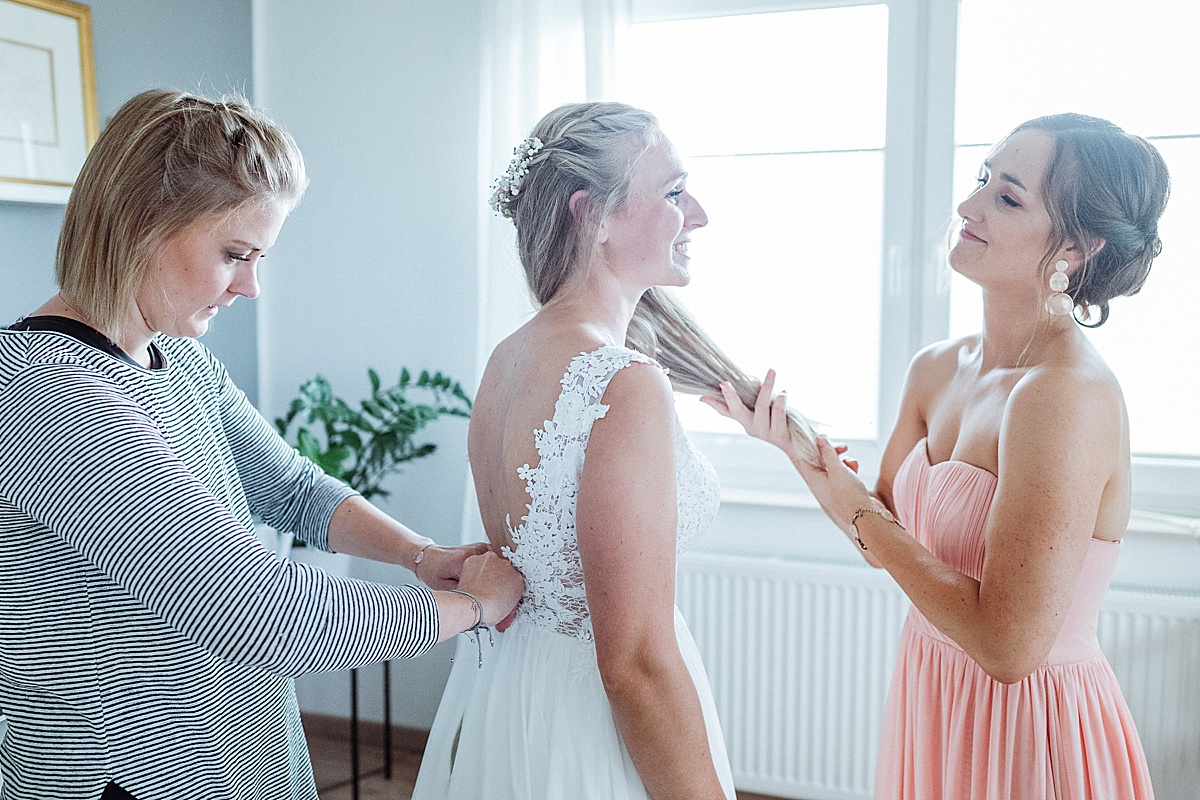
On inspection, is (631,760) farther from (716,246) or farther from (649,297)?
(716,246)

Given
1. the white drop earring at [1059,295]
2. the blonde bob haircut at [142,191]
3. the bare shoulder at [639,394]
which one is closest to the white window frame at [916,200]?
the white drop earring at [1059,295]

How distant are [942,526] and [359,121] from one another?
2391 millimetres

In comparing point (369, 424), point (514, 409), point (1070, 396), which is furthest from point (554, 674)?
point (369, 424)

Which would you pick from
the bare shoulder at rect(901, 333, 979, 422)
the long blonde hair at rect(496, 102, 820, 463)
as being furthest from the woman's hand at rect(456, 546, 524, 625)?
the bare shoulder at rect(901, 333, 979, 422)

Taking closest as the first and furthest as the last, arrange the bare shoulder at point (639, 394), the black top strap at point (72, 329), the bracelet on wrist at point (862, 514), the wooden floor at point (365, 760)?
the black top strap at point (72, 329) → the bare shoulder at point (639, 394) → the bracelet on wrist at point (862, 514) → the wooden floor at point (365, 760)

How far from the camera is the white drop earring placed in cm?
148

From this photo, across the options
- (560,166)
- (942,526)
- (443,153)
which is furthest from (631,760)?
(443,153)

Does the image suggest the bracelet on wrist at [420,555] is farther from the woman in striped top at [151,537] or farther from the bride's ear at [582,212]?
the bride's ear at [582,212]

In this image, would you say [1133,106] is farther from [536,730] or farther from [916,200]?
[536,730]

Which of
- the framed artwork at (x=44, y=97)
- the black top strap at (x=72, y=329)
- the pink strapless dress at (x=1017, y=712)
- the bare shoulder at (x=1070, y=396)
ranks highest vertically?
the framed artwork at (x=44, y=97)

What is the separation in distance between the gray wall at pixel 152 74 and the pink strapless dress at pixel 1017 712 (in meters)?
1.78

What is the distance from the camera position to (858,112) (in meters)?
2.82

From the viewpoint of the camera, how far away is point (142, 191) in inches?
43.8

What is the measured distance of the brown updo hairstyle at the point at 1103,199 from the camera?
1.44 metres
